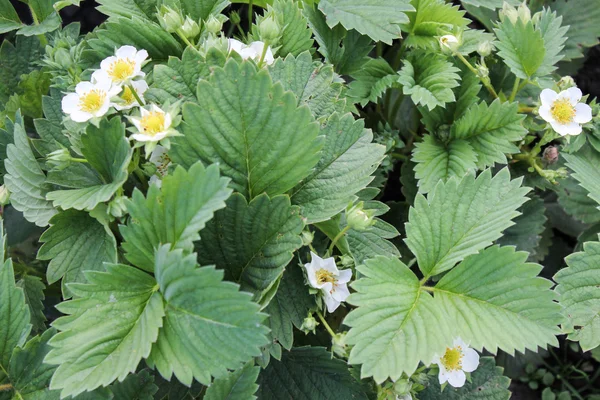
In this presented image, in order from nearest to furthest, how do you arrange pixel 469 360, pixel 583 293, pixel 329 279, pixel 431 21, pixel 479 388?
pixel 329 279 < pixel 469 360 < pixel 583 293 < pixel 479 388 < pixel 431 21

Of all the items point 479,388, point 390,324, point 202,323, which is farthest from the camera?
point 479,388

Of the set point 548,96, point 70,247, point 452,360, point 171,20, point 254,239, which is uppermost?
point 171,20

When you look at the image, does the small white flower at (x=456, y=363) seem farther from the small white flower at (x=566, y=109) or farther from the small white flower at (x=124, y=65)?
the small white flower at (x=124, y=65)

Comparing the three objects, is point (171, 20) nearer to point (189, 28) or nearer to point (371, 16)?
point (189, 28)

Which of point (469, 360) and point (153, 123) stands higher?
point (153, 123)

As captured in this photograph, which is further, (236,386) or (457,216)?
(457,216)

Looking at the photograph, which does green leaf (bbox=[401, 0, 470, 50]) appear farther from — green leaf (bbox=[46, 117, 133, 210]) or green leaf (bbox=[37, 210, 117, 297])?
green leaf (bbox=[37, 210, 117, 297])

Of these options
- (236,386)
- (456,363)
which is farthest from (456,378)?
(236,386)

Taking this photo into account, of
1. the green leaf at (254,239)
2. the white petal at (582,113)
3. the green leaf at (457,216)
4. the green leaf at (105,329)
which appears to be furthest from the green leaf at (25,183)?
the white petal at (582,113)
